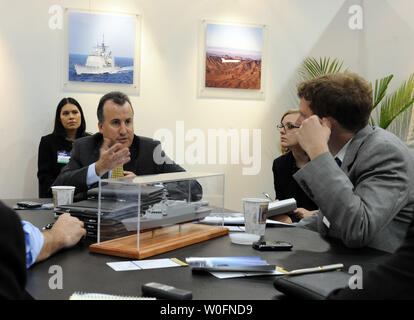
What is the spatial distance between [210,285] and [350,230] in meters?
0.63

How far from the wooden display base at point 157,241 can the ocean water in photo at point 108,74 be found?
3060mm

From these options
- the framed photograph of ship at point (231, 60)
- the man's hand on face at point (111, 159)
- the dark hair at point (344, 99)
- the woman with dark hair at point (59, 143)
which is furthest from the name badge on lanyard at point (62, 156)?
the dark hair at point (344, 99)

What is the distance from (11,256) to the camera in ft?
2.33

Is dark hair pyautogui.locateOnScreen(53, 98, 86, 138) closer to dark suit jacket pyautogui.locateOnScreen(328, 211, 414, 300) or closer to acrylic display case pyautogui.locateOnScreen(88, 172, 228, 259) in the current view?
Answer: acrylic display case pyautogui.locateOnScreen(88, 172, 228, 259)

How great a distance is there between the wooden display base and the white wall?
3029 mm

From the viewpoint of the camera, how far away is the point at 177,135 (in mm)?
4699

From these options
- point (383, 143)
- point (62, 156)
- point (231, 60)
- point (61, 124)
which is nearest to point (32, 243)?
point (383, 143)

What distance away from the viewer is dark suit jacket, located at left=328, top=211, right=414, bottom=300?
2.27ft

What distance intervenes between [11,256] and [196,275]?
0.59 metres

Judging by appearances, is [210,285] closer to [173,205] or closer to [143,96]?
[173,205]

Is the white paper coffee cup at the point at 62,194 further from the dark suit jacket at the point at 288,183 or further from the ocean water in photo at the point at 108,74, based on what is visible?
the ocean water in photo at the point at 108,74

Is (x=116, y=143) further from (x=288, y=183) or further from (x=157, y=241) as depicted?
(x=157, y=241)

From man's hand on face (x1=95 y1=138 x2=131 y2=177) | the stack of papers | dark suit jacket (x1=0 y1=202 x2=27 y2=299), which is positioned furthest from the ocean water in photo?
dark suit jacket (x1=0 y1=202 x2=27 y2=299)

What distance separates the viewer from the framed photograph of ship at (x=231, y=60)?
4742 mm
